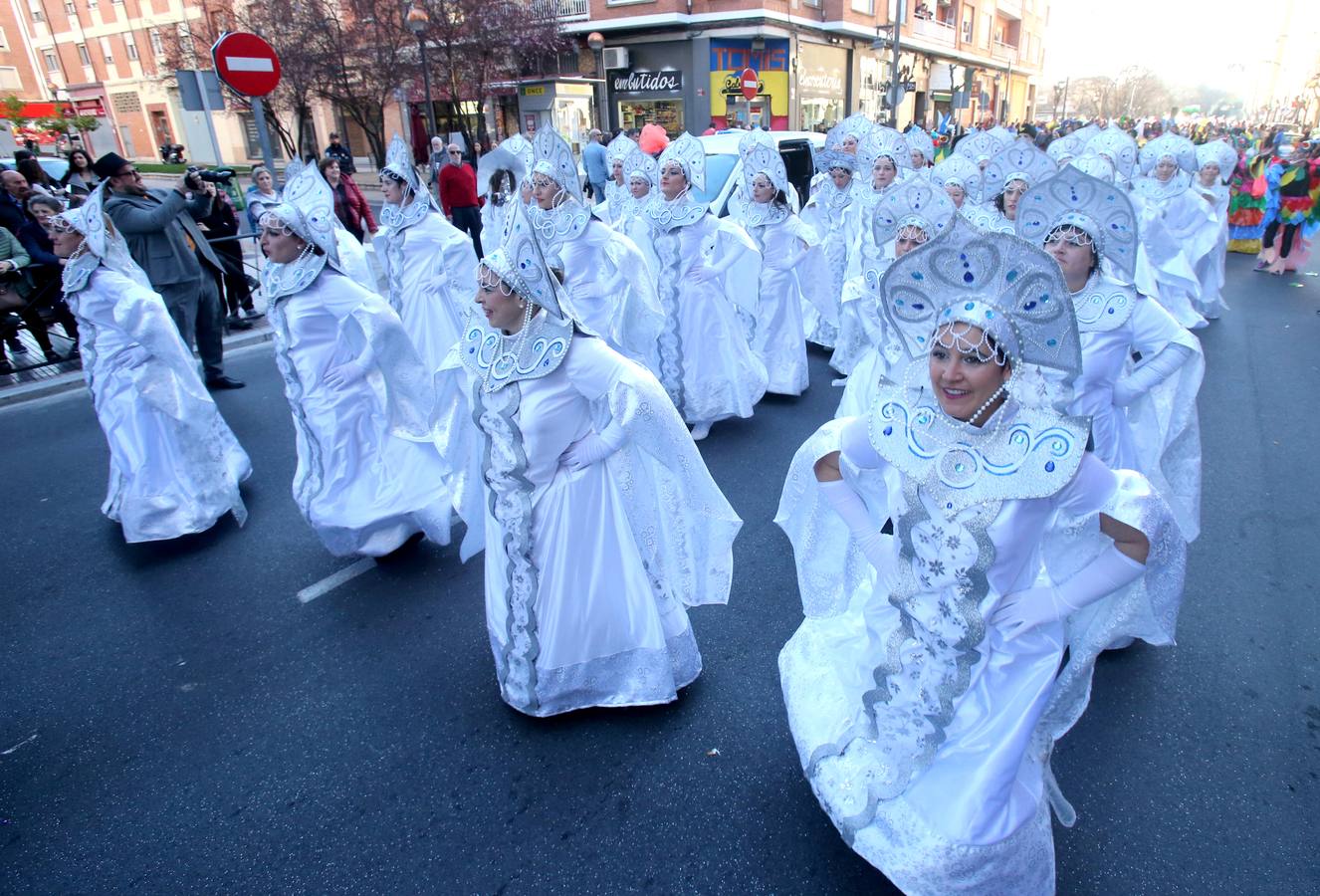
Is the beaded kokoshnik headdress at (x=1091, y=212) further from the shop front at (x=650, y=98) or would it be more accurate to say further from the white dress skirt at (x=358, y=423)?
the shop front at (x=650, y=98)

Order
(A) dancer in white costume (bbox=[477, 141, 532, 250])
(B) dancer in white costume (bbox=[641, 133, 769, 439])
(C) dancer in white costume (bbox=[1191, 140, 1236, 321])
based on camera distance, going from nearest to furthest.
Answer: (A) dancer in white costume (bbox=[477, 141, 532, 250])
(B) dancer in white costume (bbox=[641, 133, 769, 439])
(C) dancer in white costume (bbox=[1191, 140, 1236, 321])

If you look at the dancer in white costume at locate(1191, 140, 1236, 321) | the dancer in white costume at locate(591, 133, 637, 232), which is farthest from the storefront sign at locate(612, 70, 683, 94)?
the dancer in white costume at locate(1191, 140, 1236, 321)

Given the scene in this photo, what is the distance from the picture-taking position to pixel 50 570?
4.46 metres

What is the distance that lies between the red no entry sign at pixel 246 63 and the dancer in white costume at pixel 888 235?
5660 millimetres

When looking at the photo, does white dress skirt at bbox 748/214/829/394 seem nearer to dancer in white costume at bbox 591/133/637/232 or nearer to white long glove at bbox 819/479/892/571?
dancer in white costume at bbox 591/133/637/232

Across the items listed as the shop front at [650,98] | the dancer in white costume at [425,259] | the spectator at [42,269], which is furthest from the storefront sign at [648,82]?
the spectator at [42,269]

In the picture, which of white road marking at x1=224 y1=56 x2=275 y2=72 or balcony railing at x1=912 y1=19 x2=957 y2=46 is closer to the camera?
white road marking at x1=224 y1=56 x2=275 y2=72

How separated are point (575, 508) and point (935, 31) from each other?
43410 millimetres

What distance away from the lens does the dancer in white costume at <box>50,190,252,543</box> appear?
430 cm

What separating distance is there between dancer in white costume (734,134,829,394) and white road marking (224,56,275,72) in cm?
454

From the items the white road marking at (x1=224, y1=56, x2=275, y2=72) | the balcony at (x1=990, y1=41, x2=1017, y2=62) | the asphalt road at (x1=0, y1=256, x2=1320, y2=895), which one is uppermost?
the balcony at (x1=990, y1=41, x2=1017, y2=62)

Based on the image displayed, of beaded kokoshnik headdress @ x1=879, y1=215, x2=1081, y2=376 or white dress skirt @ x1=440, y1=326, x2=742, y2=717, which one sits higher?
beaded kokoshnik headdress @ x1=879, y1=215, x2=1081, y2=376

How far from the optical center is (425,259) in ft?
22.6

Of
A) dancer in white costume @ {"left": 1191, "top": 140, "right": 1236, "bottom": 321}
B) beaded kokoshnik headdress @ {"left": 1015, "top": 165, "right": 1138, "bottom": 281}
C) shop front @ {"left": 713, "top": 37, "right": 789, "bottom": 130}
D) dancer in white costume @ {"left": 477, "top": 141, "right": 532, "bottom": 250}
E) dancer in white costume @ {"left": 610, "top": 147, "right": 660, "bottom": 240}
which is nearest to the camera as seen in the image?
beaded kokoshnik headdress @ {"left": 1015, "top": 165, "right": 1138, "bottom": 281}
